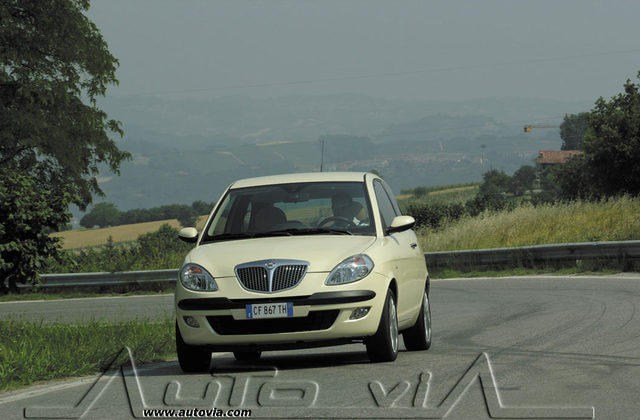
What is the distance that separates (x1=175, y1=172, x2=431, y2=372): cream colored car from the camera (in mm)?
8008

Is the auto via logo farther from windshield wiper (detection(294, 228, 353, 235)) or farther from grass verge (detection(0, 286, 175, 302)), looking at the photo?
grass verge (detection(0, 286, 175, 302))

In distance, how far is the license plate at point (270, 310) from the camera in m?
7.94

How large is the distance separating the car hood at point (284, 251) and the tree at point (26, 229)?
5.59 m

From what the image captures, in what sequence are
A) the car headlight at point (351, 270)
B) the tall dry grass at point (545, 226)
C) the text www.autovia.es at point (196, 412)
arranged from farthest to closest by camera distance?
the tall dry grass at point (545, 226)
the car headlight at point (351, 270)
the text www.autovia.es at point (196, 412)

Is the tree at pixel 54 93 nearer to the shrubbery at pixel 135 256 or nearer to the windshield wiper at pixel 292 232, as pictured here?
the shrubbery at pixel 135 256

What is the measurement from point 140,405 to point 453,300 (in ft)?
35.8

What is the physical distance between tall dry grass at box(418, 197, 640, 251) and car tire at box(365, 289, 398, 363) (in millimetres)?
15020

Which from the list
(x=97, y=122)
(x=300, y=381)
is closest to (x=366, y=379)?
(x=300, y=381)

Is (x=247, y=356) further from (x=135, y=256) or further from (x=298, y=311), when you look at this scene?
(x=135, y=256)

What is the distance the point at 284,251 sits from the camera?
823 cm

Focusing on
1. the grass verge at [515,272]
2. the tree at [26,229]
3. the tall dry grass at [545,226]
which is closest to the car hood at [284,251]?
the tree at [26,229]

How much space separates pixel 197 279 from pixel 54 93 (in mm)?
32724

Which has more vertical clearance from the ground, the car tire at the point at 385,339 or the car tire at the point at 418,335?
the car tire at the point at 385,339

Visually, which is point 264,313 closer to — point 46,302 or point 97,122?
point 46,302
